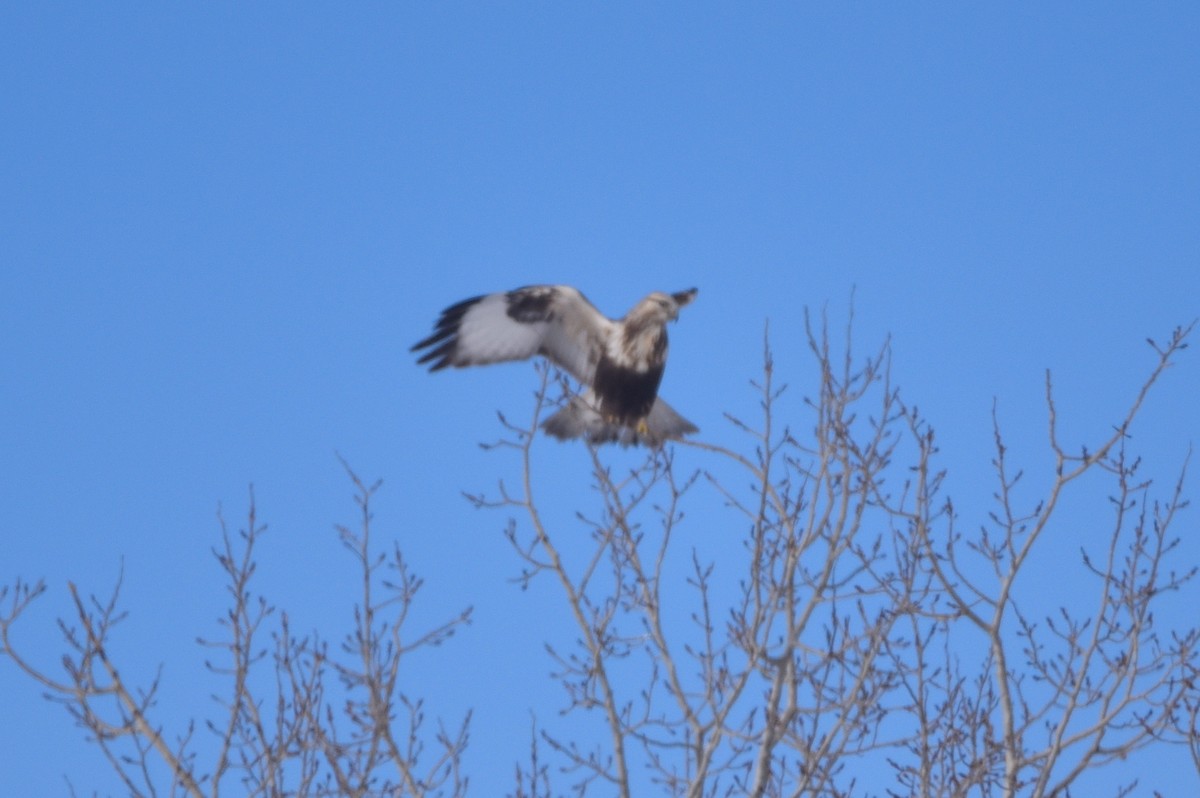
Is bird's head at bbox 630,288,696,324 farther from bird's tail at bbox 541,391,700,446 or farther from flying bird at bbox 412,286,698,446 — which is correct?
bird's tail at bbox 541,391,700,446

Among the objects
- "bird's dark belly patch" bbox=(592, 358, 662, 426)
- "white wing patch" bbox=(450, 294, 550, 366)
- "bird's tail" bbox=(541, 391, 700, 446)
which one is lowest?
"bird's tail" bbox=(541, 391, 700, 446)

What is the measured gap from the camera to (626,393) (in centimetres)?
993

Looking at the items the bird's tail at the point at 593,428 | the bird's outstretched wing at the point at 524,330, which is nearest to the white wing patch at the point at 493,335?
the bird's outstretched wing at the point at 524,330

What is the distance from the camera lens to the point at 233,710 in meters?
5.36

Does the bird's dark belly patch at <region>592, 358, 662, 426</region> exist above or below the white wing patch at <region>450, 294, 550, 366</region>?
below

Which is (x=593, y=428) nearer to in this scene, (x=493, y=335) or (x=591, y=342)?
(x=591, y=342)

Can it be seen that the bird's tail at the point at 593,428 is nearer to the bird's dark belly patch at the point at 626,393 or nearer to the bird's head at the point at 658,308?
the bird's dark belly patch at the point at 626,393

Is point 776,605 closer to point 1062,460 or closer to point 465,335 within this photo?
point 1062,460

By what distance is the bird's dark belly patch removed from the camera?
9922 mm

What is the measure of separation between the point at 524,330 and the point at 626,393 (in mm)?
721

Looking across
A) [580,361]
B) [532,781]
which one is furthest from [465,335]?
[532,781]

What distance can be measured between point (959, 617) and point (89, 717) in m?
2.90

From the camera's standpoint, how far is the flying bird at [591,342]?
975 cm

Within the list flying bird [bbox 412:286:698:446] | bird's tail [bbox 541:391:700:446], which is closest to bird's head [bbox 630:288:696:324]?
flying bird [bbox 412:286:698:446]
